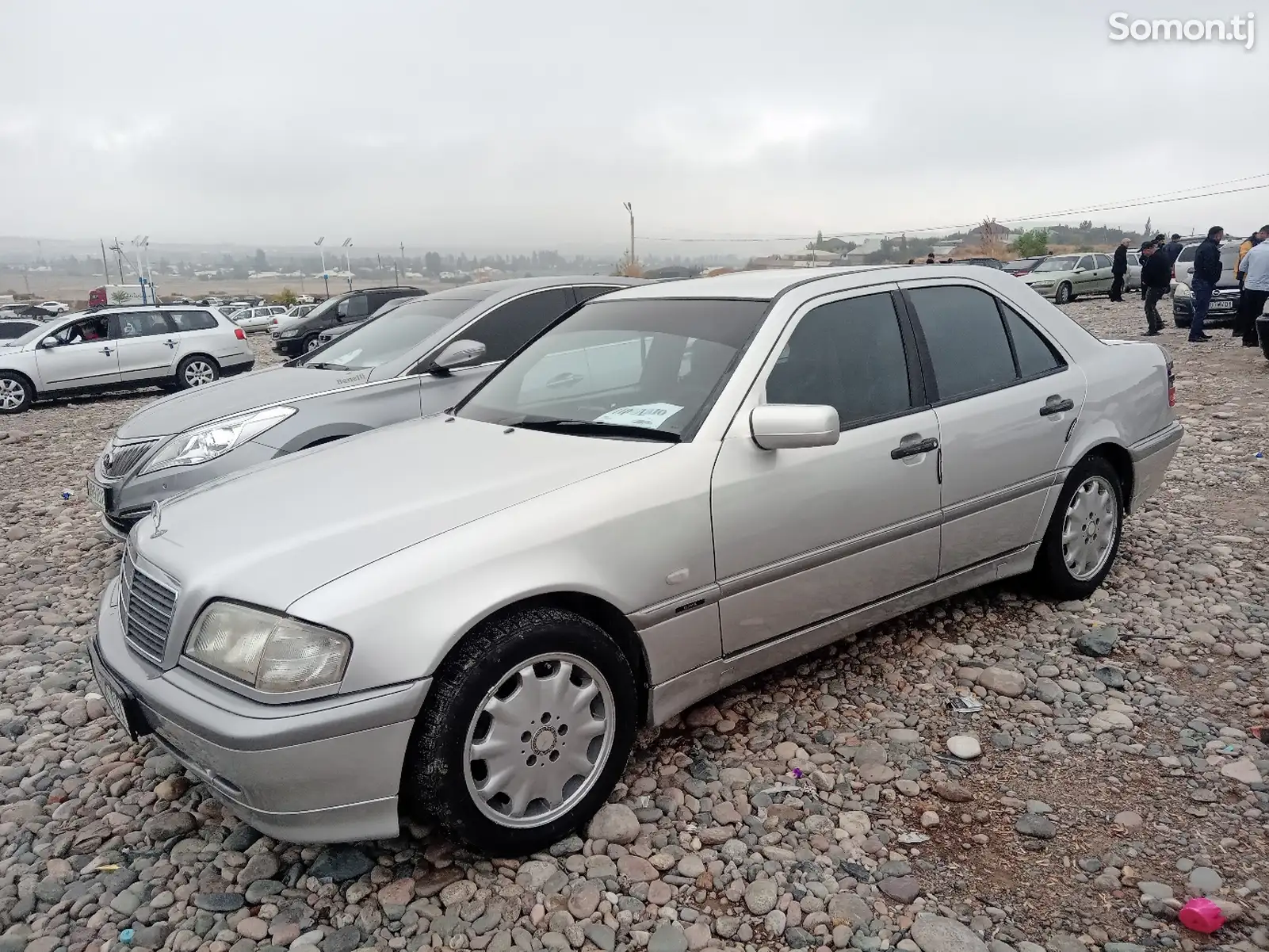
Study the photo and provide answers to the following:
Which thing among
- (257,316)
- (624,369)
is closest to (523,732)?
(624,369)

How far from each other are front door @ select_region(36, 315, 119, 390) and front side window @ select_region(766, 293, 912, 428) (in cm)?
1441

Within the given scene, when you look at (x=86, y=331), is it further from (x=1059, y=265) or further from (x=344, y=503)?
(x=1059, y=265)

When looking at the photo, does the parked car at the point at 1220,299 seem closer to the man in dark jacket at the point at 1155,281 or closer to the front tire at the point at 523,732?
the man in dark jacket at the point at 1155,281

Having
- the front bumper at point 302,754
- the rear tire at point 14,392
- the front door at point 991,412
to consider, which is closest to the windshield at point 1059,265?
the front door at point 991,412

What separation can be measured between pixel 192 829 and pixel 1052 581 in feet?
12.0

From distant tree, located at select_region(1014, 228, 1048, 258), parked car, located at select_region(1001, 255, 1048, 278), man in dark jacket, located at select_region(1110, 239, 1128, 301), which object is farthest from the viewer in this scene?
distant tree, located at select_region(1014, 228, 1048, 258)

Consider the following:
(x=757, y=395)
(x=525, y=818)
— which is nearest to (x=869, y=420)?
(x=757, y=395)

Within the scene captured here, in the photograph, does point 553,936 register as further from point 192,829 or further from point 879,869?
point 192,829

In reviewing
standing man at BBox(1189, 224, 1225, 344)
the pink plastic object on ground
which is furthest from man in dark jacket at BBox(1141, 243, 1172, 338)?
the pink plastic object on ground

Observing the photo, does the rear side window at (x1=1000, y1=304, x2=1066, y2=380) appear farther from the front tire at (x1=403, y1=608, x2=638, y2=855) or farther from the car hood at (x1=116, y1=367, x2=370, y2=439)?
the car hood at (x1=116, y1=367, x2=370, y2=439)

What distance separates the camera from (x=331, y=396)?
506 centimetres

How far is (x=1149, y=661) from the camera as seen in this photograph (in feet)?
12.0

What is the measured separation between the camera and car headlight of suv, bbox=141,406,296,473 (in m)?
4.79

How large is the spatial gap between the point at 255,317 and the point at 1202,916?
45.1 m
